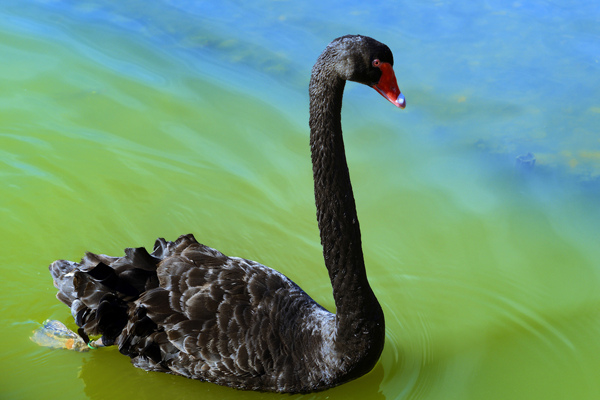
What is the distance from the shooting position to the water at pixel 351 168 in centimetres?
381

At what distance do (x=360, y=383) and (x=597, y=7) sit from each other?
5.45 meters

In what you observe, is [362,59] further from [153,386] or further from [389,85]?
[153,386]

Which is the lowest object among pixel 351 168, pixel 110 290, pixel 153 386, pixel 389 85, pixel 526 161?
pixel 153 386

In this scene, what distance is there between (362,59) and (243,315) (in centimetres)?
135

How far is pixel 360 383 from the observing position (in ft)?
11.8

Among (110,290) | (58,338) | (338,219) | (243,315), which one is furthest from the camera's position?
(58,338)

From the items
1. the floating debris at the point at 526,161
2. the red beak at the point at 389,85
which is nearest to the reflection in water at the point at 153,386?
the red beak at the point at 389,85

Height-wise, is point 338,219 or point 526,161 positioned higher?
point 526,161

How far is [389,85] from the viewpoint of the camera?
2.98 meters

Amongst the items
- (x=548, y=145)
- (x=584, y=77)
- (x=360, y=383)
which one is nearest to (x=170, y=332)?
(x=360, y=383)

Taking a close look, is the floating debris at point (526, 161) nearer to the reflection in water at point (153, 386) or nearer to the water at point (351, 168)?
the water at point (351, 168)

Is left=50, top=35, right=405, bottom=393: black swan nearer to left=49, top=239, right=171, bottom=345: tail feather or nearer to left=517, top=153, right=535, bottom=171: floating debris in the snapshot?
left=49, top=239, right=171, bottom=345: tail feather

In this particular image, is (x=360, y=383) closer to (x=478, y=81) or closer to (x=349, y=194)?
(x=349, y=194)

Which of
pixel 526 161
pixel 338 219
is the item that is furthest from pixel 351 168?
pixel 338 219
